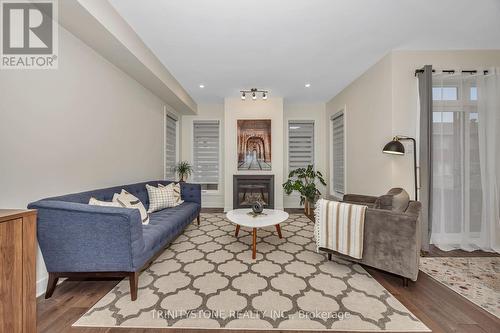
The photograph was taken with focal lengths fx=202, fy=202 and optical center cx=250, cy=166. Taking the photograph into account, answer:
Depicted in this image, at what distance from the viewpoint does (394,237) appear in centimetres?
202

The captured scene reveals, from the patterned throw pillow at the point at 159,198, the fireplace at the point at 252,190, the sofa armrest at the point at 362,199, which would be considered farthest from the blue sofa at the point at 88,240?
the fireplace at the point at 252,190

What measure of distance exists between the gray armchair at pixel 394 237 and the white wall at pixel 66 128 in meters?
3.23

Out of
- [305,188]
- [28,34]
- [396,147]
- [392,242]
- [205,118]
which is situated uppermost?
[205,118]

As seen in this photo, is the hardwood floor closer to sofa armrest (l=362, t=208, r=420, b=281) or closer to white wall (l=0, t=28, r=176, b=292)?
sofa armrest (l=362, t=208, r=420, b=281)

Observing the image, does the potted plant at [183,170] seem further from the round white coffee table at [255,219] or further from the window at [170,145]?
the round white coffee table at [255,219]

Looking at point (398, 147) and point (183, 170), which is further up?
point (398, 147)

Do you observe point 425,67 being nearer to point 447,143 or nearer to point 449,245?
point 447,143

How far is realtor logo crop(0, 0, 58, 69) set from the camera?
67.0 inches

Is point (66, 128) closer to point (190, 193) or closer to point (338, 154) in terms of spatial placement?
point (190, 193)

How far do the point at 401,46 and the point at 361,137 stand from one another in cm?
149

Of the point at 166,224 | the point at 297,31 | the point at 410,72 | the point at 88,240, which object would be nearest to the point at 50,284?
the point at 88,240

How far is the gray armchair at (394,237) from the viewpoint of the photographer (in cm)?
194

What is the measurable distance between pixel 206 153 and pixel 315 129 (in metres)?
3.06

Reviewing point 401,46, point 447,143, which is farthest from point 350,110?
point 447,143
